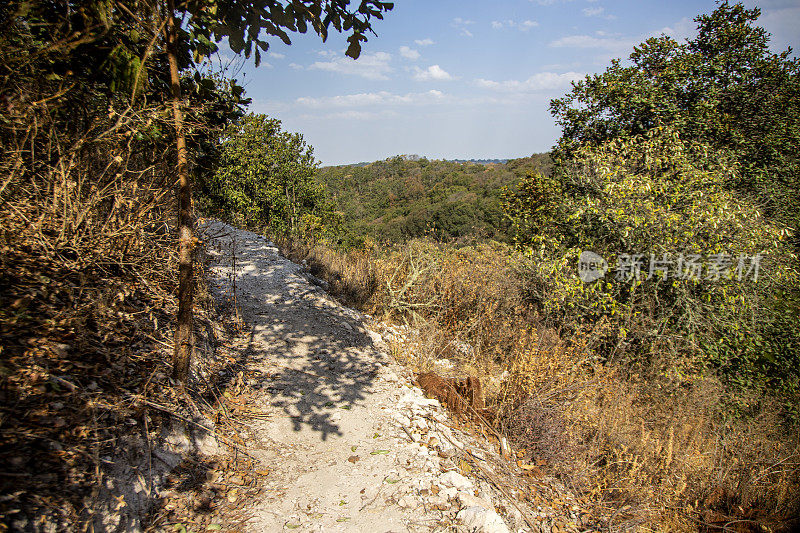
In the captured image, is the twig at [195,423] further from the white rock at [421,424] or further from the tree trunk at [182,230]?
the white rock at [421,424]

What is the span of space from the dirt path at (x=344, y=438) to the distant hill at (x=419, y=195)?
13723mm

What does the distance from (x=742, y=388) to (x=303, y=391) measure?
26.3ft

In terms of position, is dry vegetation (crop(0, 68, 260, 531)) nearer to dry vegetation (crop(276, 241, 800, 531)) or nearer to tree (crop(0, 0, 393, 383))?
tree (crop(0, 0, 393, 383))

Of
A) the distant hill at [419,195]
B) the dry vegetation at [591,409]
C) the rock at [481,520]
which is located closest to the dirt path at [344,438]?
the rock at [481,520]

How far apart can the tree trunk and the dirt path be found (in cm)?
57

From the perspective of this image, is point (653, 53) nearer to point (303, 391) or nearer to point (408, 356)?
point (408, 356)

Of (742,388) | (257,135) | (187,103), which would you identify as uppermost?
(257,135)

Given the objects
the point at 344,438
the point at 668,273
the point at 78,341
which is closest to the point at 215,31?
the point at 78,341

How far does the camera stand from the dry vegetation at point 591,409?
3.50 metres

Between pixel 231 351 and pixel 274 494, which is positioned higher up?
pixel 231 351

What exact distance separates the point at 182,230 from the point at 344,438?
2.08m

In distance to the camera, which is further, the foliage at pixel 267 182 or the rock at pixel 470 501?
the foliage at pixel 267 182

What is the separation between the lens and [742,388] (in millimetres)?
6891

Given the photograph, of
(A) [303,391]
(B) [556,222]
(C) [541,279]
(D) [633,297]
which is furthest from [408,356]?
(B) [556,222]
